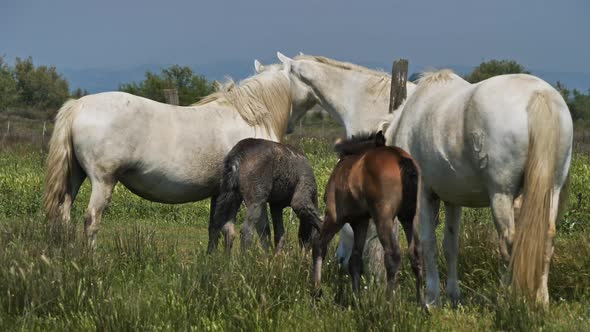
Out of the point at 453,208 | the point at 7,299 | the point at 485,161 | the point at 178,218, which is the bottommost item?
the point at 178,218

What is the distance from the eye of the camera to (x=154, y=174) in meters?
7.56

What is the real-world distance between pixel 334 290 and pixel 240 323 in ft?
3.49

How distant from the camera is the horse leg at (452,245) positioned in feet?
21.9

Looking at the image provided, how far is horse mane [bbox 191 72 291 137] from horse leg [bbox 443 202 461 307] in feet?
7.61

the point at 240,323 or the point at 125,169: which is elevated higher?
the point at 125,169

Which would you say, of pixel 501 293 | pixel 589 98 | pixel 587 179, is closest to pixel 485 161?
pixel 501 293

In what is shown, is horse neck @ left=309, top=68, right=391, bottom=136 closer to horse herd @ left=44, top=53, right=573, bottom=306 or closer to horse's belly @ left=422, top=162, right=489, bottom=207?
horse herd @ left=44, top=53, right=573, bottom=306

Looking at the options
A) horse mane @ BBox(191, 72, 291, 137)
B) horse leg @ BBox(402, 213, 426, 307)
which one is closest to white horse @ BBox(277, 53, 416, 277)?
horse mane @ BBox(191, 72, 291, 137)

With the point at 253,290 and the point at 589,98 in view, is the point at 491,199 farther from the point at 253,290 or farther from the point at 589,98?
the point at 589,98

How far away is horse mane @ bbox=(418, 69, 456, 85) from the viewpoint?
6841mm

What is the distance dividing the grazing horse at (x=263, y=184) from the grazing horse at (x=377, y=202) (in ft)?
2.39

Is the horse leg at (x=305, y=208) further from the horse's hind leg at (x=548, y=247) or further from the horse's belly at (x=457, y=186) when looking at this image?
the horse's hind leg at (x=548, y=247)

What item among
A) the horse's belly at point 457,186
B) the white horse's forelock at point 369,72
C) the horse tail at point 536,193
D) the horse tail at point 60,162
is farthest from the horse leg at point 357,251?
the horse tail at point 60,162

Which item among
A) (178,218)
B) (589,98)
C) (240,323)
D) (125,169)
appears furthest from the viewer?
(589,98)
